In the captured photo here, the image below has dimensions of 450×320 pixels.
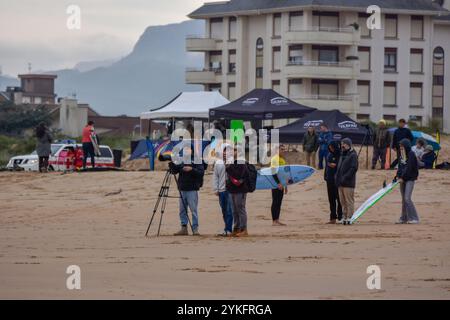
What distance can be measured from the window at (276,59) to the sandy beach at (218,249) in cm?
4578

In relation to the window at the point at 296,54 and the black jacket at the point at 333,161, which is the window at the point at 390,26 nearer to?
the window at the point at 296,54

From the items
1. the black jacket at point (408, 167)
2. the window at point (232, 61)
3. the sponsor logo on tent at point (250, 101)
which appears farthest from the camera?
the window at point (232, 61)

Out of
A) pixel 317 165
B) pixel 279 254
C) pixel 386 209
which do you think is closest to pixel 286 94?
pixel 317 165

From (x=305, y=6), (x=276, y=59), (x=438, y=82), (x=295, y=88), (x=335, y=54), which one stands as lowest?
(x=295, y=88)

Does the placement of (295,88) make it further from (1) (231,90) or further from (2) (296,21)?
(1) (231,90)

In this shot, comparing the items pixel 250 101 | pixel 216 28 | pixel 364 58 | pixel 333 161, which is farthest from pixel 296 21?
pixel 333 161

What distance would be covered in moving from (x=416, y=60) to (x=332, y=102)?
9367 millimetres

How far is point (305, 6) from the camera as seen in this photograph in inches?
2933

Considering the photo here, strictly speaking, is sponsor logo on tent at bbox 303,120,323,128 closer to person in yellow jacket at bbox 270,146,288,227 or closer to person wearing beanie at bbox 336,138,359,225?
person in yellow jacket at bbox 270,146,288,227

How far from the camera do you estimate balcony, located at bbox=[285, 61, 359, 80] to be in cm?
7339

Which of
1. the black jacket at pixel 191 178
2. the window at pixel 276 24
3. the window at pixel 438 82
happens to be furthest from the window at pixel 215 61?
the black jacket at pixel 191 178

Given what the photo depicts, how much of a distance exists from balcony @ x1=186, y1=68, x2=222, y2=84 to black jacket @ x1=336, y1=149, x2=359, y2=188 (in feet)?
192

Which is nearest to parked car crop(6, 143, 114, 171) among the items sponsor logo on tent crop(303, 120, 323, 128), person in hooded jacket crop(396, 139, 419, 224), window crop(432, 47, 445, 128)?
sponsor logo on tent crop(303, 120, 323, 128)

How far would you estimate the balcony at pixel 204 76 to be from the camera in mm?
81312
